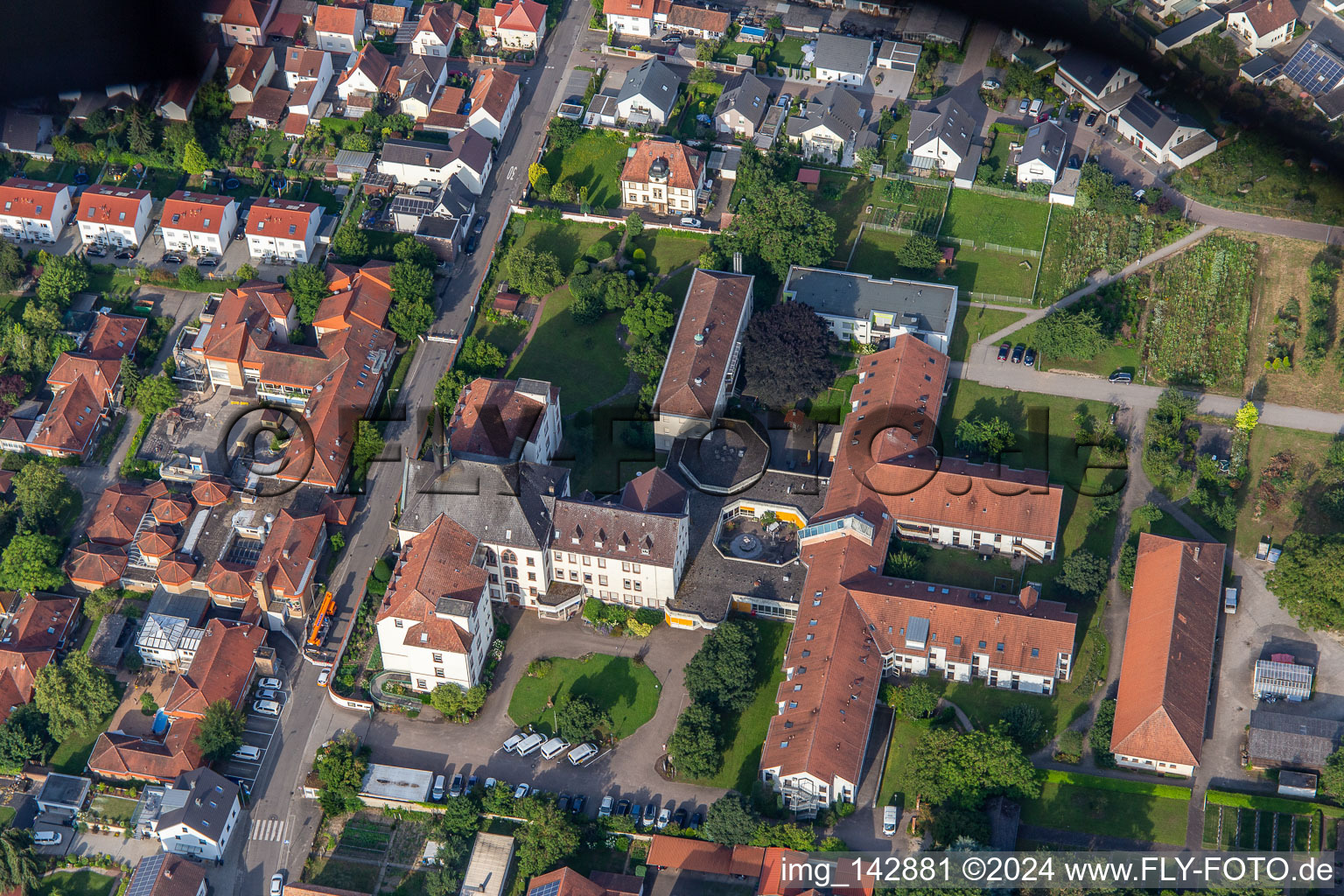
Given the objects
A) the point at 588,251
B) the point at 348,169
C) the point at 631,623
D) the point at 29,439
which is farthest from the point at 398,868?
the point at 348,169

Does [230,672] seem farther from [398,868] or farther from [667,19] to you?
[667,19]

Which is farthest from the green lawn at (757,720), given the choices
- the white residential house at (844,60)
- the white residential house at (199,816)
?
the white residential house at (844,60)

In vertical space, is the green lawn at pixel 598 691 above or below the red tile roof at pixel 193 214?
below

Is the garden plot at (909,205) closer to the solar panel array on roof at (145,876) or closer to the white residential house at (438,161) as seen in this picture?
the white residential house at (438,161)

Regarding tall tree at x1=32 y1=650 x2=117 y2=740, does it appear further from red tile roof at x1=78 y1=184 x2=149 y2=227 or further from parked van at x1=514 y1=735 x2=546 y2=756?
red tile roof at x1=78 y1=184 x2=149 y2=227

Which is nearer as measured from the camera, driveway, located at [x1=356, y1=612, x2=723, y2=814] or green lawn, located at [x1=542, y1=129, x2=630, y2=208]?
driveway, located at [x1=356, y1=612, x2=723, y2=814]

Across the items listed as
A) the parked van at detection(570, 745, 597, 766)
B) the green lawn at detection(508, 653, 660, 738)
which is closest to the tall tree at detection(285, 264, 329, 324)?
the green lawn at detection(508, 653, 660, 738)
